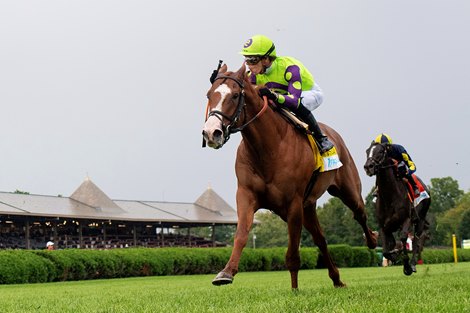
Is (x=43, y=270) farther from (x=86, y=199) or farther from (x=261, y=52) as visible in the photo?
(x=86, y=199)

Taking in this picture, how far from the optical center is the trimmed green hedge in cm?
2269

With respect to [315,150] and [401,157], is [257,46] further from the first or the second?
[401,157]

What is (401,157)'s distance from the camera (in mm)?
13172

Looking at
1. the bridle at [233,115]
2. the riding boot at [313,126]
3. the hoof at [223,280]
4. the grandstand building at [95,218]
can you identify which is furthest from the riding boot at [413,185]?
the grandstand building at [95,218]

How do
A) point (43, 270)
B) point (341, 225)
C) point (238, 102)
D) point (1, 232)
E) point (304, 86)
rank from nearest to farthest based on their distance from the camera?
point (238, 102) → point (304, 86) → point (43, 270) → point (1, 232) → point (341, 225)

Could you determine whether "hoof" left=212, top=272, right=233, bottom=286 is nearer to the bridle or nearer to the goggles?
the bridle

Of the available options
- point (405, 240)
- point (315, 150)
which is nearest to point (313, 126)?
point (315, 150)

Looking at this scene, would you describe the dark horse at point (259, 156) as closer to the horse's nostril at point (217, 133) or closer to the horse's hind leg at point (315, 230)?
the horse's nostril at point (217, 133)

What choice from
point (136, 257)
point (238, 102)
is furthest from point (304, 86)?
point (136, 257)

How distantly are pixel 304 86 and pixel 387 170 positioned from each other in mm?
5068

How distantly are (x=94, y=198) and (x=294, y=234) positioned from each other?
143 feet

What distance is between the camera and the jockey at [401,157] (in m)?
13.0

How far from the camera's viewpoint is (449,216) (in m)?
98.6

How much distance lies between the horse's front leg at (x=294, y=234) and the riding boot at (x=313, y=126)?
1.01 m
